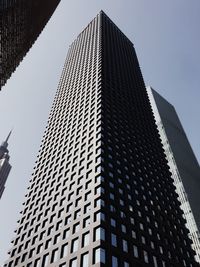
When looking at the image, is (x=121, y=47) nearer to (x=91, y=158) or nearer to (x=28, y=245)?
(x=91, y=158)

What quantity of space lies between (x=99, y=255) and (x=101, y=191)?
12126mm

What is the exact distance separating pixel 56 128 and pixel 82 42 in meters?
68.6

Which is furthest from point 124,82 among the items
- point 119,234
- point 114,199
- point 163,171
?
point 119,234

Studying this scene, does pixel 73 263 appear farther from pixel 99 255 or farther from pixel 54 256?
pixel 54 256

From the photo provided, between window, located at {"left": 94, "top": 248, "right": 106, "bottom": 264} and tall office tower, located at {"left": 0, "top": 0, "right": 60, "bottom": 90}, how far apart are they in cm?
4221

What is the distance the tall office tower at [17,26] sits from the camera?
55.6 m

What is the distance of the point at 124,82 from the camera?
336ft

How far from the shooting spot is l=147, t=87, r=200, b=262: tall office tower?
361 ft

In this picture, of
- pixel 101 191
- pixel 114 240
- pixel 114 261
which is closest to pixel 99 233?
pixel 114 240

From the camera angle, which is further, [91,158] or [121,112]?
[121,112]

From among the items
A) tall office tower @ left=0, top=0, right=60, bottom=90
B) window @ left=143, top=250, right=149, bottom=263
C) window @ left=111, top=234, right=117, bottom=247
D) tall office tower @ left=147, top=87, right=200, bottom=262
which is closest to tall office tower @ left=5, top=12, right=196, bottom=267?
window @ left=143, top=250, right=149, bottom=263

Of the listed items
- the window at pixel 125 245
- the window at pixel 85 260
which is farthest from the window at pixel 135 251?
the window at pixel 85 260

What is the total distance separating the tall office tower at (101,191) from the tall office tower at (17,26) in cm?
2218

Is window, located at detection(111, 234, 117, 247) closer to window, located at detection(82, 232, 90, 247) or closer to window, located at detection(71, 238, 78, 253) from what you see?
window, located at detection(82, 232, 90, 247)
